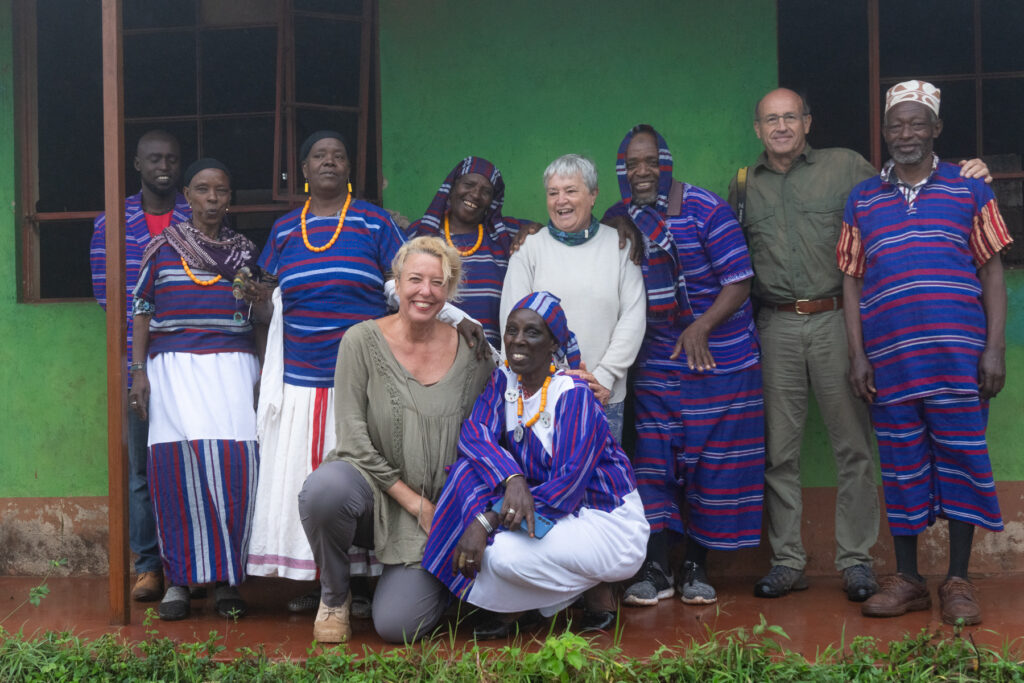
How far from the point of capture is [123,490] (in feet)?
13.0

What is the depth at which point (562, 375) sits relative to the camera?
12.6 ft

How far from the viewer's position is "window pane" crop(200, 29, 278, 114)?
5.41 metres

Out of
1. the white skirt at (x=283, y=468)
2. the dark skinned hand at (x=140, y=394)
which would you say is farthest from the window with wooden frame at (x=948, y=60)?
the dark skinned hand at (x=140, y=394)

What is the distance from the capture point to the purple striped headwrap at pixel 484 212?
4.49 metres

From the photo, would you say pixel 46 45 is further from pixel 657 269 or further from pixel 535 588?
pixel 535 588

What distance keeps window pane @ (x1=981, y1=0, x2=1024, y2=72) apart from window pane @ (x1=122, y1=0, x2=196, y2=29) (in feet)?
13.3

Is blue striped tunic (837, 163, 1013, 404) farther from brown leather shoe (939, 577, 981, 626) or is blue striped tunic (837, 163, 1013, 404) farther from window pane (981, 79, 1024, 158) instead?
window pane (981, 79, 1024, 158)

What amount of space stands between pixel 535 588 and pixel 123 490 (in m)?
1.63

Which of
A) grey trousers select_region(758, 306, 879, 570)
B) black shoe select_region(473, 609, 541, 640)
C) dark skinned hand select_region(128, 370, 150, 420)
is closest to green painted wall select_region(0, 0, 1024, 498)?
grey trousers select_region(758, 306, 879, 570)

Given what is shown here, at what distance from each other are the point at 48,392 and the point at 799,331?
3705 mm

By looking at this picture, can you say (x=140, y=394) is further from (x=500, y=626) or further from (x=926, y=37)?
(x=926, y=37)

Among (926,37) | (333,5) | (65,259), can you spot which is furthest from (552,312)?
(926,37)

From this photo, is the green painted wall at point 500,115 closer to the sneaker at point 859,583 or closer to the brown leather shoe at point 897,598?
the sneaker at point 859,583

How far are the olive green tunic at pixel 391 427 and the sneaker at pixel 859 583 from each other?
1.80 meters
